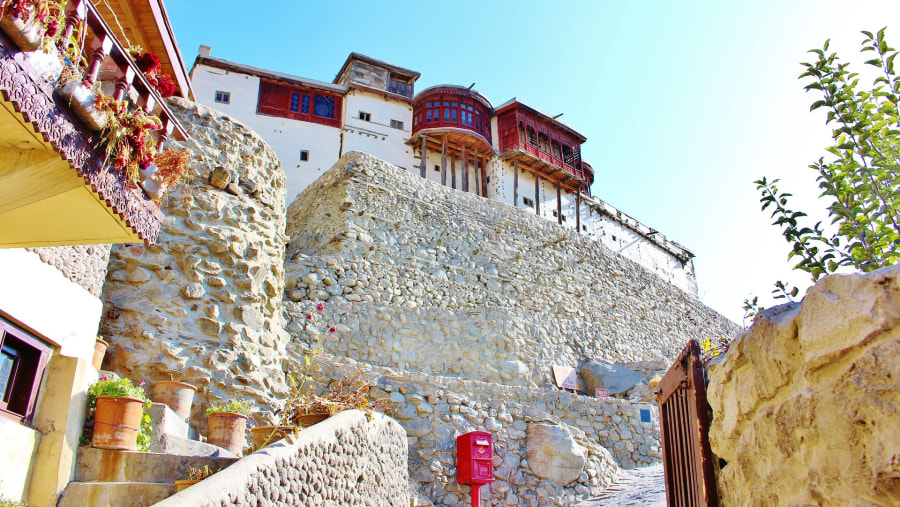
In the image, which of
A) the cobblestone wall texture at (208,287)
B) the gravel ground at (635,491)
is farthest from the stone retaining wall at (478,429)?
the cobblestone wall texture at (208,287)

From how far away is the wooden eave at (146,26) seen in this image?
6418 mm

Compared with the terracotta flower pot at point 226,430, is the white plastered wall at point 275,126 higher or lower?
higher

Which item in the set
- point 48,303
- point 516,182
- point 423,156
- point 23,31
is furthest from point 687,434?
point 516,182

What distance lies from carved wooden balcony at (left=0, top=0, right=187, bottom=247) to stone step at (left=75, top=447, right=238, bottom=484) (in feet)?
6.68

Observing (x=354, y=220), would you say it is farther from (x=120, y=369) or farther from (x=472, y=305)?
(x=120, y=369)

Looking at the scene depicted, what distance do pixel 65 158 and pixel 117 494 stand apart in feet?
9.74

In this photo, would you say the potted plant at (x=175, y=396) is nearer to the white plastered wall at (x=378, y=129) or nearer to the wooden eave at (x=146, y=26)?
the wooden eave at (x=146, y=26)

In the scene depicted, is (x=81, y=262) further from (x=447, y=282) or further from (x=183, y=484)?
(x=447, y=282)

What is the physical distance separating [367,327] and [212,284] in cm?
468

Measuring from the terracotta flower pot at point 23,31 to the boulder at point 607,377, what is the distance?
14.4 metres

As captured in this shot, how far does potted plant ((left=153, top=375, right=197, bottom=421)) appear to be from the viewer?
742 centimetres

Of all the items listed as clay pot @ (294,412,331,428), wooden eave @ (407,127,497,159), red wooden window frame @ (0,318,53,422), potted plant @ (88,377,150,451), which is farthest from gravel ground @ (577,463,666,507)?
wooden eave @ (407,127,497,159)

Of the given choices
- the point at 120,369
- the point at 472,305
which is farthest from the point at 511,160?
the point at 120,369

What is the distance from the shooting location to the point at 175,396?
24.5ft
